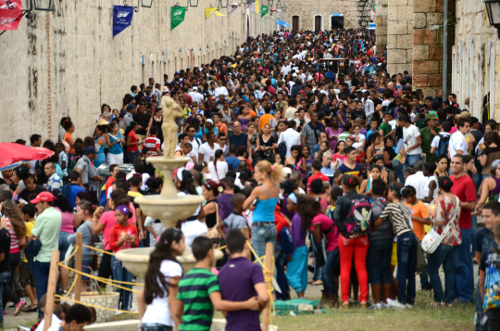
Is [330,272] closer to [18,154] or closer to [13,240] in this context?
[13,240]

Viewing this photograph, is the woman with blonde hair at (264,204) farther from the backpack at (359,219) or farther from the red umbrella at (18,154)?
the red umbrella at (18,154)

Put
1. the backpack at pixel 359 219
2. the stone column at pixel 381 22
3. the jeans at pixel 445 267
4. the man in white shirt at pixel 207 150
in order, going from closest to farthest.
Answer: the backpack at pixel 359 219 < the jeans at pixel 445 267 < the man in white shirt at pixel 207 150 < the stone column at pixel 381 22

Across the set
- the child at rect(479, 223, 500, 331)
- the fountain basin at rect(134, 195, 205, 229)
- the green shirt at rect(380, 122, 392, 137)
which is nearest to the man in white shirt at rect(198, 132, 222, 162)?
the green shirt at rect(380, 122, 392, 137)

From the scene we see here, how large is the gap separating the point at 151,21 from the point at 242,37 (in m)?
33.5

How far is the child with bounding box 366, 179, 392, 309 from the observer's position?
9172 mm

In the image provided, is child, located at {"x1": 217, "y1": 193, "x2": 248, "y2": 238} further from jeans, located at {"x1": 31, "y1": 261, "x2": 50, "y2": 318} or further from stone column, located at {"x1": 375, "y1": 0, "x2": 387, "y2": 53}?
stone column, located at {"x1": 375, "y1": 0, "x2": 387, "y2": 53}

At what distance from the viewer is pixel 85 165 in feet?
43.2

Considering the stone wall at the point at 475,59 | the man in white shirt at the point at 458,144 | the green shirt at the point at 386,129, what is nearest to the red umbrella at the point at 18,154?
the man in white shirt at the point at 458,144

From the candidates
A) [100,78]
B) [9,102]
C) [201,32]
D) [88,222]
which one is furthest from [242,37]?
[88,222]

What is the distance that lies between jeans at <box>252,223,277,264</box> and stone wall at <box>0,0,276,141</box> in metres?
7.83

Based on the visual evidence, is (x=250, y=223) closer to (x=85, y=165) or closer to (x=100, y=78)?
(x=85, y=165)

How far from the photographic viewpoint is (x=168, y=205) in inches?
311

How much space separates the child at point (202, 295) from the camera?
19.3 ft

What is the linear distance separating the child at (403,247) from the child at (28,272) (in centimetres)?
434
